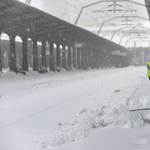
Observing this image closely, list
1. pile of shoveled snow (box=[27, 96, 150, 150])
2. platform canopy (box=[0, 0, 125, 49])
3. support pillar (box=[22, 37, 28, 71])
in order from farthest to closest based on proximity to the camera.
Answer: support pillar (box=[22, 37, 28, 71]) < platform canopy (box=[0, 0, 125, 49]) < pile of shoveled snow (box=[27, 96, 150, 150])

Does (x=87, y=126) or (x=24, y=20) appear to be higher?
(x=24, y=20)

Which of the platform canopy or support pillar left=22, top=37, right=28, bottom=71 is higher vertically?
Answer: the platform canopy

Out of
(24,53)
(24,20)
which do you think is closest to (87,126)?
(24,20)

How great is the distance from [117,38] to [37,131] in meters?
98.6

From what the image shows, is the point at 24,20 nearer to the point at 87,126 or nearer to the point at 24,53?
the point at 24,53

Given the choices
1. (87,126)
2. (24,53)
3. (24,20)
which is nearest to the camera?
(87,126)

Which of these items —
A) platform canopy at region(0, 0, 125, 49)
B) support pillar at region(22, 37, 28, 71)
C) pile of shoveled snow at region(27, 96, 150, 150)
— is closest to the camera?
pile of shoveled snow at region(27, 96, 150, 150)

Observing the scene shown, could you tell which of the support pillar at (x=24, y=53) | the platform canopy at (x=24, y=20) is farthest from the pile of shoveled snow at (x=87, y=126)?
the support pillar at (x=24, y=53)

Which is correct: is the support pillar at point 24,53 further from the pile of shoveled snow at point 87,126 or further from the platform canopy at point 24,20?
the pile of shoveled snow at point 87,126

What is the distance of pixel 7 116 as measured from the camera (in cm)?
783

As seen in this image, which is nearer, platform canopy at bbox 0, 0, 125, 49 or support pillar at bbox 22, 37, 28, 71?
platform canopy at bbox 0, 0, 125, 49

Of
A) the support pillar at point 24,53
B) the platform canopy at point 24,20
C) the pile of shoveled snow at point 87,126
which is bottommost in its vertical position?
the pile of shoveled snow at point 87,126

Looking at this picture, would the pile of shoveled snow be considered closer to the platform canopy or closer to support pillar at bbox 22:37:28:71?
the platform canopy

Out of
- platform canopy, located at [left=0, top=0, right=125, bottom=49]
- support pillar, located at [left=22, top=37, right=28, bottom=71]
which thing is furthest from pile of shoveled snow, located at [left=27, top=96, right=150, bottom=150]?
support pillar, located at [left=22, top=37, right=28, bottom=71]
